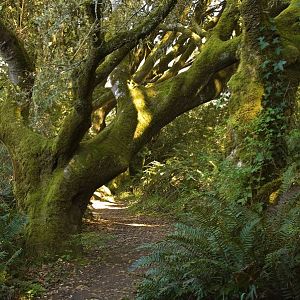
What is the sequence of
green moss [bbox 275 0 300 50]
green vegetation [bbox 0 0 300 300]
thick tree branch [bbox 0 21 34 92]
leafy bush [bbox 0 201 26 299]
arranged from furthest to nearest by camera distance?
thick tree branch [bbox 0 21 34 92] → green moss [bbox 275 0 300 50] → leafy bush [bbox 0 201 26 299] → green vegetation [bbox 0 0 300 300]

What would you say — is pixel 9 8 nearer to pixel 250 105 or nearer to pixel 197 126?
pixel 250 105

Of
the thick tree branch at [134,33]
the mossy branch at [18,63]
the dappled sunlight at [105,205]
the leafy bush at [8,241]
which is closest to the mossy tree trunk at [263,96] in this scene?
the thick tree branch at [134,33]

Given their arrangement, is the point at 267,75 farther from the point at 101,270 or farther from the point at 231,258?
the point at 101,270

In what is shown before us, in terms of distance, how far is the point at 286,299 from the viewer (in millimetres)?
3932

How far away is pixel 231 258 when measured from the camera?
4.29m

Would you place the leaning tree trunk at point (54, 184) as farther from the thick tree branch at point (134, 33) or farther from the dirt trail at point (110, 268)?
the thick tree branch at point (134, 33)

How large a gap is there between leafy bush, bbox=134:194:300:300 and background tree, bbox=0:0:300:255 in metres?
1.90

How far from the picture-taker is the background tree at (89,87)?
645 centimetres

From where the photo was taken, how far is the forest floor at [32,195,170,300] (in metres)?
5.86

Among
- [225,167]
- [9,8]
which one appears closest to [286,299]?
[225,167]

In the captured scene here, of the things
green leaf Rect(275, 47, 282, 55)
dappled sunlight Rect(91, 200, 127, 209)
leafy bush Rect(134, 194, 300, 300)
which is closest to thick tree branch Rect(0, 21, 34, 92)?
green leaf Rect(275, 47, 282, 55)

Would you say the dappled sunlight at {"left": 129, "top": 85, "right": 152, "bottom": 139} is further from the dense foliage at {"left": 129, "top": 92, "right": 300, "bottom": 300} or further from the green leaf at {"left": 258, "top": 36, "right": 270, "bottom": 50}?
the dense foliage at {"left": 129, "top": 92, "right": 300, "bottom": 300}

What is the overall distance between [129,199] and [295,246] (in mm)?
11848

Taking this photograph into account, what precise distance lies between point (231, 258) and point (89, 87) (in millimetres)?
3650
